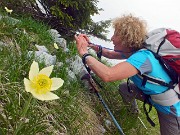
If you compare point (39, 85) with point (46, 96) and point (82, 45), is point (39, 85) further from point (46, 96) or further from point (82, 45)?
point (82, 45)

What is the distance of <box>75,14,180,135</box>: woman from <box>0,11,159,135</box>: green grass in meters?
0.51

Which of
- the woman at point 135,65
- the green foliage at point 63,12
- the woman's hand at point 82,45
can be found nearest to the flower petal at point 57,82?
the woman at point 135,65

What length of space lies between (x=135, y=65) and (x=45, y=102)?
1156mm

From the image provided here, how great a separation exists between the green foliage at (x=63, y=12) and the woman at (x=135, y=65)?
2211 mm

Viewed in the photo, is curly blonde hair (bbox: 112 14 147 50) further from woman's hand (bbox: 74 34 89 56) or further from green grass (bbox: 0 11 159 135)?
green grass (bbox: 0 11 159 135)

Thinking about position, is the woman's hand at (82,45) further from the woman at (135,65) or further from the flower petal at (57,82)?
the flower petal at (57,82)

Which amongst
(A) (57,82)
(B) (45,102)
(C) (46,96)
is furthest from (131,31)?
(C) (46,96)

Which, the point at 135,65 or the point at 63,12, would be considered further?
the point at 63,12

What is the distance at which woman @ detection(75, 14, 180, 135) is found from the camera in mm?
4008

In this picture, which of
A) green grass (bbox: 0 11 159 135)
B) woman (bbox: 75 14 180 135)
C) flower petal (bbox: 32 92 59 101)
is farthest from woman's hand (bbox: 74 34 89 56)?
flower petal (bbox: 32 92 59 101)

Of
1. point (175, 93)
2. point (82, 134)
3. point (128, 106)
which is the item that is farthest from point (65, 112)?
point (128, 106)

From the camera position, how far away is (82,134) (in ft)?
13.1

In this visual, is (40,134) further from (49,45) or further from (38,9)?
(38,9)

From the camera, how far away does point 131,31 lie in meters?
4.48
